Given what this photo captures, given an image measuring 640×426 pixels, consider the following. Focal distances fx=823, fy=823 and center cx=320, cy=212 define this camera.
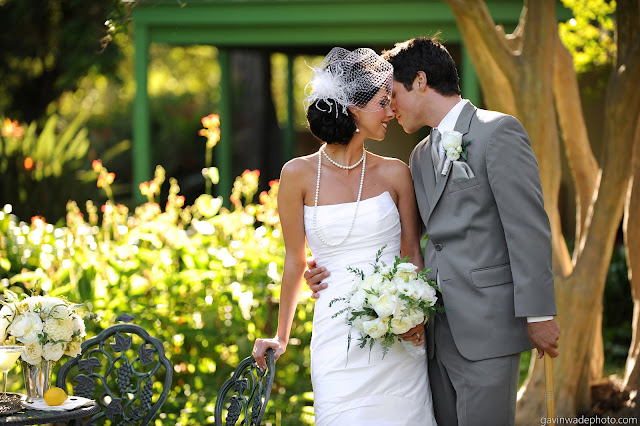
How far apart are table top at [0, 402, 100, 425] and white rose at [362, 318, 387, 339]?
1.20 meters

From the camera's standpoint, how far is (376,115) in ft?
11.3

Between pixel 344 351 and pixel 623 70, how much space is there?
9.02 ft

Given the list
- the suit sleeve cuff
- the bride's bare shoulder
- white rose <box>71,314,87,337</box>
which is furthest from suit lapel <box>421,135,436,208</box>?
white rose <box>71,314,87,337</box>

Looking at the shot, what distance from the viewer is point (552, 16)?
499 cm

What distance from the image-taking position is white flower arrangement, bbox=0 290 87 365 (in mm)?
3230

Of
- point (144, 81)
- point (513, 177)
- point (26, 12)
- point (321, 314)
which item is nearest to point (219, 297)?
point (321, 314)

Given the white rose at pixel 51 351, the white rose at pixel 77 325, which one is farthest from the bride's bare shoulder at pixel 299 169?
the white rose at pixel 51 351

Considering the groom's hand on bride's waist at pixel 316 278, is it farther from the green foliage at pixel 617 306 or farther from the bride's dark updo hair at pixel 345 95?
the green foliage at pixel 617 306

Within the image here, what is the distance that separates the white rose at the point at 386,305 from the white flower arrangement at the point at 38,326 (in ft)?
4.19

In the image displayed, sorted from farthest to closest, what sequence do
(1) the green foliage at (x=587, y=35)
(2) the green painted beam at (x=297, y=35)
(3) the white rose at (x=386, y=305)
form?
(2) the green painted beam at (x=297, y=35)
(1) the green foliage at (x=587, y=35)
(3) the white rose at (x=386, y=305)

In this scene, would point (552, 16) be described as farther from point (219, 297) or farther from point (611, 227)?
point (219, 297)

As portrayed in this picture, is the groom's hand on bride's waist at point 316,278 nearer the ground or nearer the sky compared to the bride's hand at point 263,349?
nearer the sky

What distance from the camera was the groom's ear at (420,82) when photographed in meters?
3.37

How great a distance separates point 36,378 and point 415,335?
1.56 meters
